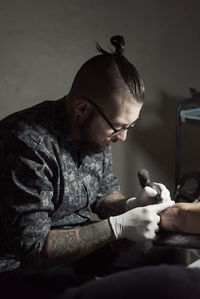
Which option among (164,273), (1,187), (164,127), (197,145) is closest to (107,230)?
(1,187)

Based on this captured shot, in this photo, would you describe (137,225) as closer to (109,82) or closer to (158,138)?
(109,82)

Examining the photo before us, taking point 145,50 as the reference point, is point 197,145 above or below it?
below

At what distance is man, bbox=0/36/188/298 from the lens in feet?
3.71

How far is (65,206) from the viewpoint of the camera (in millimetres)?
1320

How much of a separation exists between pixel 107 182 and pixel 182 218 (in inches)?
14.4

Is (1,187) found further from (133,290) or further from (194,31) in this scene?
(194,31)

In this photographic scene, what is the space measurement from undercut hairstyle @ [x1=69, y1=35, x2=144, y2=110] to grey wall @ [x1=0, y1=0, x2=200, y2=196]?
3.26 feet

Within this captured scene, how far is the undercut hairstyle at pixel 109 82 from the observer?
1190mm

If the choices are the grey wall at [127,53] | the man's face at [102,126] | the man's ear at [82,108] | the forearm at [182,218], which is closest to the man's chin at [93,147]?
the man's face at [102,126]

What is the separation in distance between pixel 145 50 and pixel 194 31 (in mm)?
413

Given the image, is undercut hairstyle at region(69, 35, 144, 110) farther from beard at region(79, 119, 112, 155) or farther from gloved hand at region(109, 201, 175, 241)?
gloved hand at region(109, 201, 175, 241)

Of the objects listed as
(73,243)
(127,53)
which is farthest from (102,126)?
(127,53)

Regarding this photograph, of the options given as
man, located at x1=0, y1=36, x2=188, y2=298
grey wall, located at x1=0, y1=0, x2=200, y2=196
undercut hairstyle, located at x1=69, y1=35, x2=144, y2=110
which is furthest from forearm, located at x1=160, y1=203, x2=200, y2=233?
grey wall, located at x1=0, y1=0, x2=200, y2=196

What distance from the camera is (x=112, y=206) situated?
5.03ft
